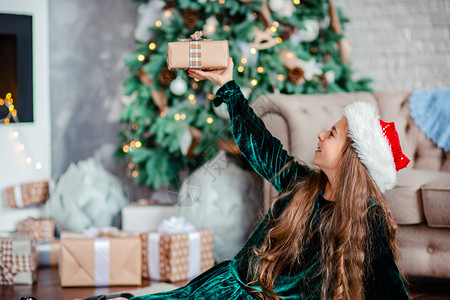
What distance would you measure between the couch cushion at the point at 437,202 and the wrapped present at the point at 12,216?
196cm

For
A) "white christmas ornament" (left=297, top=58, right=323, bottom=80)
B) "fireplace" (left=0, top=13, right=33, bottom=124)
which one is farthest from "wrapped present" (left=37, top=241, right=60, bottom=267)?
"white christmas ornament" (left=297, top=58, right=323, bottom=80)

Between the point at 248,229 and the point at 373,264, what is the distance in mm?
1101

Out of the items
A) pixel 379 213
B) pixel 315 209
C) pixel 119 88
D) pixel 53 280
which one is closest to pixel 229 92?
pixel 315 209

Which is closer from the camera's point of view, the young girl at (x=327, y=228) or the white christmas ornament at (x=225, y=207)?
the young girl at (x=327, y=228)

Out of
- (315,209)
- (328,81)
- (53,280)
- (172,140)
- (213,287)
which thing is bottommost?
(53,280)

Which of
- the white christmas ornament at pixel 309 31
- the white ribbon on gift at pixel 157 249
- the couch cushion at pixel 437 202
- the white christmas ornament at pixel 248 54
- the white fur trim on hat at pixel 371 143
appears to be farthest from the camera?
the white christmas ornament at pixel 309 31

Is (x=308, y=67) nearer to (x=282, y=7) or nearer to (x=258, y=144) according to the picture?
(x=282, y=7)

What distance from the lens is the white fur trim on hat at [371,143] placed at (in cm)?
134

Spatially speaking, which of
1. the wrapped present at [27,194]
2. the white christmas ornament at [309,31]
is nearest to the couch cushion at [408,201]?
the white christmas ornament at [309,31]

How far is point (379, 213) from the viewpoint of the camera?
4.34 feet

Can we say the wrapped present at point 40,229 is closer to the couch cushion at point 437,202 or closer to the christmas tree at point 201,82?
the christmas tree at point 201,82

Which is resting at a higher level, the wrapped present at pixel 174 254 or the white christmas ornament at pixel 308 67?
the white christmas ornament at pixel 308 67

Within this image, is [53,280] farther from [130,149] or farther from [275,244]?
[275,244]

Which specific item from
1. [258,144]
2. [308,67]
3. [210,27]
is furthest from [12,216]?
[258,144]
